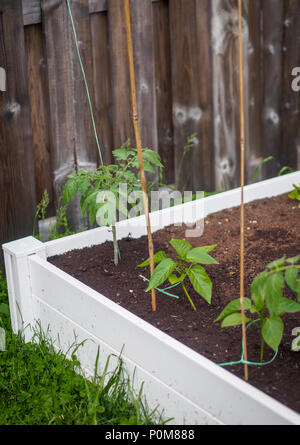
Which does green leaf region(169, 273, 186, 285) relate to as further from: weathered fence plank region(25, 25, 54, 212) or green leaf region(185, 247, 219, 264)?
weathered fence plank region(25, 25, 54, 212)

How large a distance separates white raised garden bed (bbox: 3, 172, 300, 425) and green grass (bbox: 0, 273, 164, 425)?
0.06m

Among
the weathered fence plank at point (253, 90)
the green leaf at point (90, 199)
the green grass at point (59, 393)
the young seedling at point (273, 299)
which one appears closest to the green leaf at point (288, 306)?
the young seedling at point (273, 299)

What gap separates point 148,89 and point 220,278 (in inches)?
53.9

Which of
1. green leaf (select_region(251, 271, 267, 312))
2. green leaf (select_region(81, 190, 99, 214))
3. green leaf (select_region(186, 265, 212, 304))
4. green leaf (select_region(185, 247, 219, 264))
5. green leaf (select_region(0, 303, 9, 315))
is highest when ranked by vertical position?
green leaf (select_region(81, 190, 99, 214))

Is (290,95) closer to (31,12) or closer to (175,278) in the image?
(31,12)

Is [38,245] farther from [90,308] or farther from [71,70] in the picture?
[71,70]

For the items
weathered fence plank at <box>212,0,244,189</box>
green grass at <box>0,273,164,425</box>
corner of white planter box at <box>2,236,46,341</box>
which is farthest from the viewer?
weathered fence plank at <box>212,0,244,189</box>

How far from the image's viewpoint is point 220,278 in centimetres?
238

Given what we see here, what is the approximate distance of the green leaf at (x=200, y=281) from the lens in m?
2.01

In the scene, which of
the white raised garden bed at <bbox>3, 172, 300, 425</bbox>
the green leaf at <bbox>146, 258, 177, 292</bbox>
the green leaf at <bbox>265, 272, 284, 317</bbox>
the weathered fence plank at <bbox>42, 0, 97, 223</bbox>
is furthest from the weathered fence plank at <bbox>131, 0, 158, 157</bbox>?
the green leaf at <bbox>265, 272, 284, 317</bbox>

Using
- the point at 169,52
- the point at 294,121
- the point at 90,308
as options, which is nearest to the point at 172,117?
the point at 169,52

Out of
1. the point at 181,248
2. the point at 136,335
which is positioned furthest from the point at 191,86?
the point at 136,335

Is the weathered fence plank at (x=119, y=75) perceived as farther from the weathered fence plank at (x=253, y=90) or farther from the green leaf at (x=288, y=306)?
the green leaf at (x=288, y=306)

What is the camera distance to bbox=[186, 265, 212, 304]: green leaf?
2010mm
